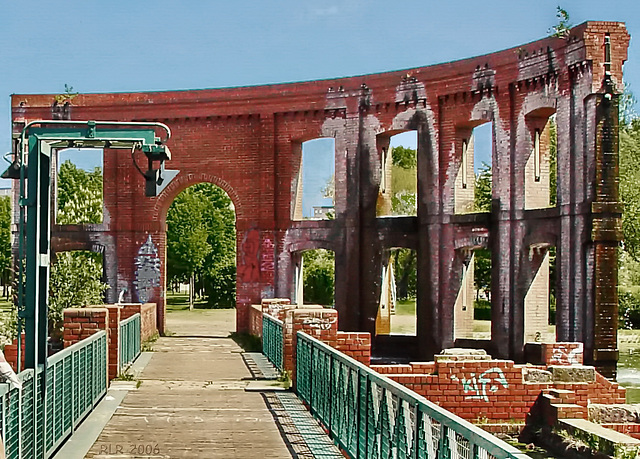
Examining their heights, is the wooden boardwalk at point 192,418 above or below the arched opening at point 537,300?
below

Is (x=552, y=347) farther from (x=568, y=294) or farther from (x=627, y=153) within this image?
(x=627, y=153)

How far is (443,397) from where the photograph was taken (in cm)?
1259

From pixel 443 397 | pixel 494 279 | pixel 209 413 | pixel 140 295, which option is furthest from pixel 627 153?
pixel 209 413

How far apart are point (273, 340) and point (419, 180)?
8.43 metres

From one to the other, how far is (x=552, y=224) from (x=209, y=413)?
36.6 feet

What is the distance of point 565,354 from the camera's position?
15.4 m

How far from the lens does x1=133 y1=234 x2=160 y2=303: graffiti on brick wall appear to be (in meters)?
25.2

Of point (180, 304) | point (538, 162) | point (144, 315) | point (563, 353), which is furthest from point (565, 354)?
point (180, 304)

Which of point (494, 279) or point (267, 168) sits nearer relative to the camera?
point (494, 279)

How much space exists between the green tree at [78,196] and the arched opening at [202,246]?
3.83m

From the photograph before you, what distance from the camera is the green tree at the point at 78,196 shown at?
3881cm

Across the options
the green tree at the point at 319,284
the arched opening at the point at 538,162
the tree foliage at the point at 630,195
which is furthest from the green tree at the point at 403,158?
the arched opening at the point at 538,162

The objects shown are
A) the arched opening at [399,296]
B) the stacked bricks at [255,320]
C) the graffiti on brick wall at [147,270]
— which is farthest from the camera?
the arched opening at [399,296]

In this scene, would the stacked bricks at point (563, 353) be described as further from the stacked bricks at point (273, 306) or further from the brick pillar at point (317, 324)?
the stacked bricks at point (273, 306)
